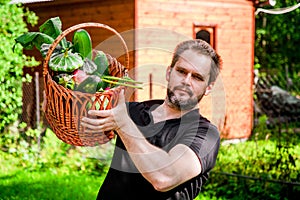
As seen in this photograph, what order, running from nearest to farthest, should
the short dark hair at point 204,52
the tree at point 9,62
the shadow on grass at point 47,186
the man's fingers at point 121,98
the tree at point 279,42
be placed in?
the man's fingers at point 121,98 < the short dark hair at point 204,52 < the shadow on grass at point 47,186 < the tree at point 9,62 < the tree at point 279,42

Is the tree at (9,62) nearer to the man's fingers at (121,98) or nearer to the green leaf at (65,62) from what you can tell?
the green leaf at (65,62)

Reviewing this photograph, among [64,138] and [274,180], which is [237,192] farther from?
A: [64,138]

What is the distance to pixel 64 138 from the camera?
2.41 m

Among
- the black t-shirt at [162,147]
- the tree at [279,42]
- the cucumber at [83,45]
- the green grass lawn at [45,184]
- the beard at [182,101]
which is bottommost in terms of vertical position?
the tree at [279,42]

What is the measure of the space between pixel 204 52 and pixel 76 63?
0.56 meters

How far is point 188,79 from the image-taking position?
2387 millimetres

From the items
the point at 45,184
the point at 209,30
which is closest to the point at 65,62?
the point at 45,184

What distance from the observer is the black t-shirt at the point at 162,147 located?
8.13ft

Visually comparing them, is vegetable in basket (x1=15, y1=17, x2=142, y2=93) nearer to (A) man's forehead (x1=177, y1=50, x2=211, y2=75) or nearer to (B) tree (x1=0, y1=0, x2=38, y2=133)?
(A) man's forehead (x1=177, y1=50, x2=211, y2=75)

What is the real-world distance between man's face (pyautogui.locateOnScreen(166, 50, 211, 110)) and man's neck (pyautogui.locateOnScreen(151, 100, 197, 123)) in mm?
97

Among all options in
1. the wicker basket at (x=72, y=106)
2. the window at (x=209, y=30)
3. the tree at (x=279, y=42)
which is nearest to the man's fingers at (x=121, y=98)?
the wicker basket at (x=72, y=106)

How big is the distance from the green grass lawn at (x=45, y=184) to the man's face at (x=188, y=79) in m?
4.48

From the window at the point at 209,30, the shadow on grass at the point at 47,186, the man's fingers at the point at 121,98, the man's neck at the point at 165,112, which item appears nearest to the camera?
the man's fingers at the point at 121,98

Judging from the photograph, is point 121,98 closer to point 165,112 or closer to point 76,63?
point 76,63
